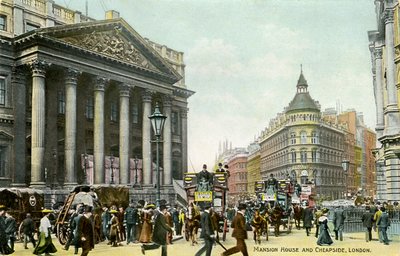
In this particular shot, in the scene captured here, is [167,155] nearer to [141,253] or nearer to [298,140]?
[298,140]

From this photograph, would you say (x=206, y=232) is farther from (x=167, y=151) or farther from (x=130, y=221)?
(x=167, y=151)

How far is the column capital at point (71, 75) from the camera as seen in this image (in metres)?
32.3

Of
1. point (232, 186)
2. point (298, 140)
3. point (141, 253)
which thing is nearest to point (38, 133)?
point (141, 253)

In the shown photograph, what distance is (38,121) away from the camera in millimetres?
30109

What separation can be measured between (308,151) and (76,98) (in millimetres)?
22185

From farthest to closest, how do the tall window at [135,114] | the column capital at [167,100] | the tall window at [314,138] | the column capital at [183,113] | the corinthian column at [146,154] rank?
the tall window at [314,138]
the column capital at [183,113]
the column capital at [167,100]
the tall window at [135,114]
the corinthian column at [146,154]

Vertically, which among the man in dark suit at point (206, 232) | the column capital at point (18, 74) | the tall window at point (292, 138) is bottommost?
the man in dark suit at point (206, 232)

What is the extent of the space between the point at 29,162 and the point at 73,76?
5719 mm

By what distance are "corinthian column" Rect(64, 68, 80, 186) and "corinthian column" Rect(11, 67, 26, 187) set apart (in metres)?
2.39

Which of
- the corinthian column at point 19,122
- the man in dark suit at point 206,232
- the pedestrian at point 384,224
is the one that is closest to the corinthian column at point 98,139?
the corinthian column at point 19,122

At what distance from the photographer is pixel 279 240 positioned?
2048 centimetres

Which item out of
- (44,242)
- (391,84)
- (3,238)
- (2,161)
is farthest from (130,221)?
(391,84)

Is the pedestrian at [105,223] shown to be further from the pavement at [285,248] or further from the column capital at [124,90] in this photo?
the column capital at [124,90]

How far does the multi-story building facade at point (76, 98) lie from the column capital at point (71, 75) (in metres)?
0.06
